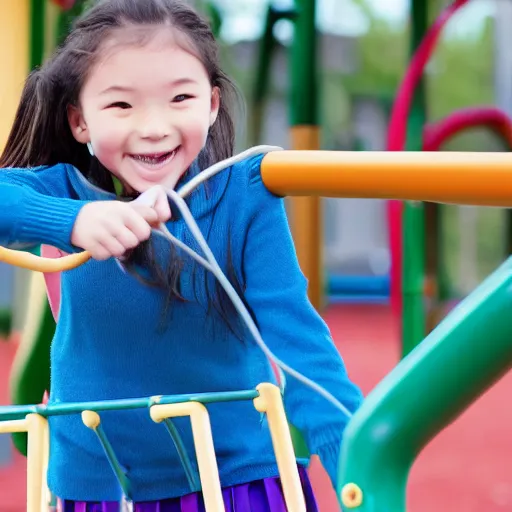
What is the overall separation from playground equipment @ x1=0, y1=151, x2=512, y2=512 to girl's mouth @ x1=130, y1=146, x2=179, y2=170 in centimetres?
15

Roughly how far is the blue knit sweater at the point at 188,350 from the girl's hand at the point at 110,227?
0.33 ft

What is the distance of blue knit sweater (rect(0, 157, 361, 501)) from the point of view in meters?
0.85

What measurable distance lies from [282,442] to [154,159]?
26 cm

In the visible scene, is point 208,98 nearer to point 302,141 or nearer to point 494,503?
point 302,141

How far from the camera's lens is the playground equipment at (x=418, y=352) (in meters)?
0.62

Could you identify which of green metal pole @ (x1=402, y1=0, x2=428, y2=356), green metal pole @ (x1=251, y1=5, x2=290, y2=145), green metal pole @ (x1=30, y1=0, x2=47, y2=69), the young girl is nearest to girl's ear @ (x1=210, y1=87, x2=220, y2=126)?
the young girl

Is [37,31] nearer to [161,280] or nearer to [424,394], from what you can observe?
[161,280]

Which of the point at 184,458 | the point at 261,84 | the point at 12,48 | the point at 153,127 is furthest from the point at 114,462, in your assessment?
the point at 261,84

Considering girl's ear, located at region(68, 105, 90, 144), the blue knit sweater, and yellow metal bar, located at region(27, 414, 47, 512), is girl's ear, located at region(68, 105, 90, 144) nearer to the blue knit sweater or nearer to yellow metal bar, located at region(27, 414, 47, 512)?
the blue knit sweater

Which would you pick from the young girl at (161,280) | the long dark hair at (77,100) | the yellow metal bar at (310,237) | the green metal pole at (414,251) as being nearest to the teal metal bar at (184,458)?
the young girl at (161,280)

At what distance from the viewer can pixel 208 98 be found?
0.86 m

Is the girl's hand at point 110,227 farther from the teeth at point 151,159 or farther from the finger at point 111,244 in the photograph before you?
the teeth at point 151,159

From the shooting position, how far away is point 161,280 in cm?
87

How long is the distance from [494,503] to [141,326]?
4.51ft
